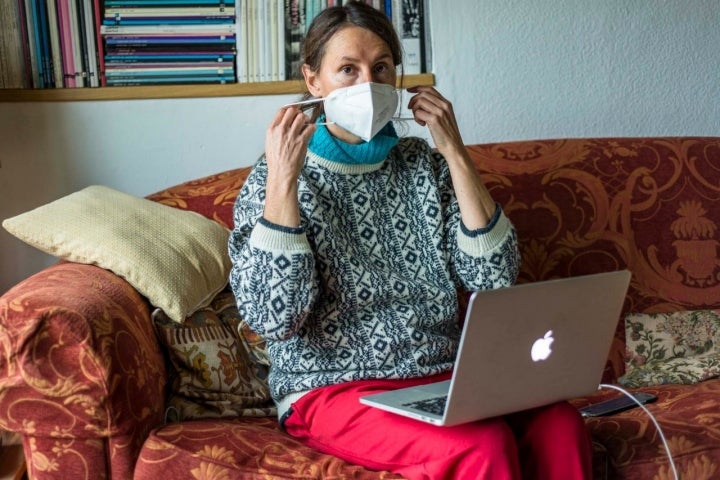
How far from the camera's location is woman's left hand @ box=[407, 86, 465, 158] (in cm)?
175

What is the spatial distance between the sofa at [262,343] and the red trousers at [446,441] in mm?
45

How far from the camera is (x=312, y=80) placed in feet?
5.97

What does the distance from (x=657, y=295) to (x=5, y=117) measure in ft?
5.51

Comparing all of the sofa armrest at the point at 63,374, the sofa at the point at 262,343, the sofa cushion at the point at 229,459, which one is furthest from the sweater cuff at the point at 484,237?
the sofa armrest at the point at 63,374

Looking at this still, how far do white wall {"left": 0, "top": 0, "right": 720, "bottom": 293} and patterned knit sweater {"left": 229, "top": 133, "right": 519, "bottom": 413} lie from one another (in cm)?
75

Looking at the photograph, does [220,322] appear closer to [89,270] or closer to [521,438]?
[89,270]

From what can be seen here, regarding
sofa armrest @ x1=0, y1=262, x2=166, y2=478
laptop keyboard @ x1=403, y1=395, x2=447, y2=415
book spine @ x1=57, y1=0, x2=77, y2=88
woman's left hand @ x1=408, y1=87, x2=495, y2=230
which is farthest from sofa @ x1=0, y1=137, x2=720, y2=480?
book spine @ x1=57, y1=0, x2=77, y2=88

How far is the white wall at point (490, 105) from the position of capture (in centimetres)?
243

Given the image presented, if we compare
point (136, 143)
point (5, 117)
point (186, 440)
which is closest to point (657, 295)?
point (186, 440)

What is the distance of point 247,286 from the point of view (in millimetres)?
1574

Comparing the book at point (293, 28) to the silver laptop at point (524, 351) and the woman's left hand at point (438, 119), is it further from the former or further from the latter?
the silver laptop at point (524, 351)

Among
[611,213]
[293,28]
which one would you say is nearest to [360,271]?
[611,213]

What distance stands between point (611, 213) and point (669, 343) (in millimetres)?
322

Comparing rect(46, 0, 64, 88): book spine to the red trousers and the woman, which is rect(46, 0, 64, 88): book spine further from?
the red trousers
